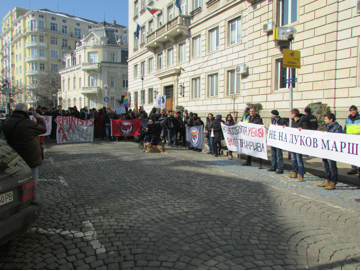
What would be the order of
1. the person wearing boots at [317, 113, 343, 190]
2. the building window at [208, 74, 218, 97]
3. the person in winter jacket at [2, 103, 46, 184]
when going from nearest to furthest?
the person in winter jacket at [2, 103, 46, 184] → the person wearing boots at [317, 113, 343, 190] → the building window at [208, 74, 218, 97]

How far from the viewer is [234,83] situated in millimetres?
18906

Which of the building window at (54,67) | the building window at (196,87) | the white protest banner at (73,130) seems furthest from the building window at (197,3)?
the building window at (54,67)

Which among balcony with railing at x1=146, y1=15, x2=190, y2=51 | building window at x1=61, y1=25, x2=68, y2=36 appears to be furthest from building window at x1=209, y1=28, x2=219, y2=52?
building window at x1=61, y1=25, x2=68, y2=36

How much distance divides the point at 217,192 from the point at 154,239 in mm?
2640

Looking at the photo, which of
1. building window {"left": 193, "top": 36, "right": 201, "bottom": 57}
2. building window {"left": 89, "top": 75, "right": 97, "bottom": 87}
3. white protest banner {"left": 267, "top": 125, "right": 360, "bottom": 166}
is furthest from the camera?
building window {"left": 89, "top": 75, "right": 97, "bottom": 87}

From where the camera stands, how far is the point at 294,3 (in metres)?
14.6

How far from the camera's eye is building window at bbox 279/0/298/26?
14.6m

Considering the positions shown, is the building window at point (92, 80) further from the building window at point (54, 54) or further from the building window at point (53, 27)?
the building window at point (53, 27)

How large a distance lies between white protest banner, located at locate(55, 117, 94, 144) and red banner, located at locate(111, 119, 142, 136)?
1454 millimetres

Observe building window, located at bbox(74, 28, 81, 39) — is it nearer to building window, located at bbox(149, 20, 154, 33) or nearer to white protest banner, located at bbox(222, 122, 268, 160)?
building window, located at bbox(149, 20, 154, 33)

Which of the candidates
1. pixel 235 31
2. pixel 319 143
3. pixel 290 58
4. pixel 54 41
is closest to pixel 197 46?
pixel 235 31

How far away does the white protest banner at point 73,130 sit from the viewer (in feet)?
53.4

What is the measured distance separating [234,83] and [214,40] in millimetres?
4212

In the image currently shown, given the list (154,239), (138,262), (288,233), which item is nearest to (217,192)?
(288,233)
